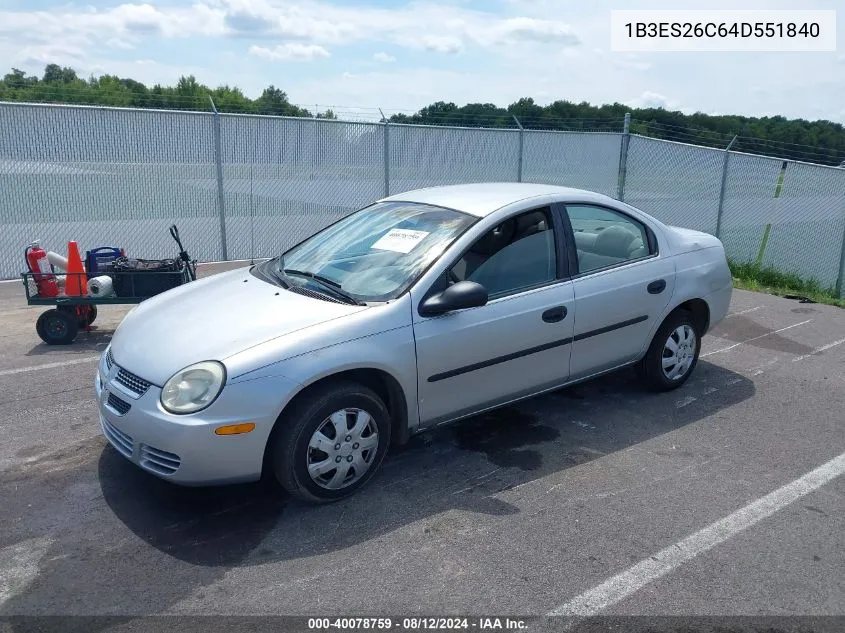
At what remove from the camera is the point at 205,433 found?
3.40 m

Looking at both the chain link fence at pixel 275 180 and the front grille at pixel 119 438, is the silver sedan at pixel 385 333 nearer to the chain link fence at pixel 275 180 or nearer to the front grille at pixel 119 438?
the front grille at pixel 119 438

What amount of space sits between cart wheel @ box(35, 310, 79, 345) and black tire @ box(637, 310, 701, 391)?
16.4 ft

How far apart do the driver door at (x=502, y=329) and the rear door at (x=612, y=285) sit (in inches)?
5.9

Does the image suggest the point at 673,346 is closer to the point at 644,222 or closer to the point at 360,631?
the point at 644,222

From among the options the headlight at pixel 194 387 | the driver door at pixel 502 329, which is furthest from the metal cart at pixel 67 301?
the driver door at pixel 502 329

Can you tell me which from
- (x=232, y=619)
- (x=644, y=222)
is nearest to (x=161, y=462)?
(x=232, y=619)

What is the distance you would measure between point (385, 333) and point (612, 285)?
181 cm

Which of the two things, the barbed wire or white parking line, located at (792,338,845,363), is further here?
the barbed wire

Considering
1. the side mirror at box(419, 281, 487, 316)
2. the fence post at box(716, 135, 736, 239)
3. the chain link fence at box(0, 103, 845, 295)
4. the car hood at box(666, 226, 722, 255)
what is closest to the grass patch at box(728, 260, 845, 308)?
the chain link fence at box(0, 103, 845, 295)

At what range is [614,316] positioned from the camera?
15.9ft

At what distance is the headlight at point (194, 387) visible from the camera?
3.44m

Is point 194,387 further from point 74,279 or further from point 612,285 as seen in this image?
point 74,279

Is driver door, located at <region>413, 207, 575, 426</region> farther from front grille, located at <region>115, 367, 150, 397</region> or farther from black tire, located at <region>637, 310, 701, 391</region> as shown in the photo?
front grille, located at <region>115, 367, 150, 397</region>

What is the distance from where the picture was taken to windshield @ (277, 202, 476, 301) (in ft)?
13.5
